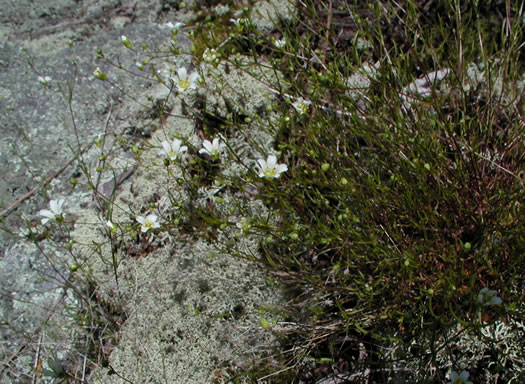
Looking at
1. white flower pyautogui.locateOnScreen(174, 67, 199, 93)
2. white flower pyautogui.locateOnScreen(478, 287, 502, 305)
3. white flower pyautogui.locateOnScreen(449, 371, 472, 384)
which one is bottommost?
white flower pyautogui.locateOnScreen(449, 371, 472, 384)

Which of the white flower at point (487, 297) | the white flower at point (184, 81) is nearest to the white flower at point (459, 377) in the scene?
the white flower at point (487, 297)

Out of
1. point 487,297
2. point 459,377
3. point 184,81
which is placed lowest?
point 459,377

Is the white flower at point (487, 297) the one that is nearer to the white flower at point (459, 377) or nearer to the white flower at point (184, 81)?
the white flower at point (459, 377)

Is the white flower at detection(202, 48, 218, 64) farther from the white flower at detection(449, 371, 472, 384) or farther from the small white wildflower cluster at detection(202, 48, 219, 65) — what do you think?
the white flower at detection(449, 371, 472, 384)

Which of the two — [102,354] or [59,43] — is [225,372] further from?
[59,43]

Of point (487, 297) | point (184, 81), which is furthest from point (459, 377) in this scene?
point (184, 81)

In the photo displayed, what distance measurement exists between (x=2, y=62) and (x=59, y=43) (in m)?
0.41

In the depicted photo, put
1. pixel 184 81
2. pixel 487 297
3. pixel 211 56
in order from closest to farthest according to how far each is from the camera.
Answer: pixel 487 297, pixel 184 81, pixel 211 56

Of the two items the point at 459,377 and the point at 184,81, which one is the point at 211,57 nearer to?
the point at 184,81

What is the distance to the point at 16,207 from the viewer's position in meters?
2.82

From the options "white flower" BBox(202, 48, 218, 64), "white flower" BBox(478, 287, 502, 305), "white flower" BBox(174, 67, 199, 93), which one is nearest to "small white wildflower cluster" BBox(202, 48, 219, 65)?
"white flower" BBox(202, 48, 218, 64)

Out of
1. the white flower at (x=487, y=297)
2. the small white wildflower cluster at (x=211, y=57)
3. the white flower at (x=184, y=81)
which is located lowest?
the white flower at (x=487, y=297)

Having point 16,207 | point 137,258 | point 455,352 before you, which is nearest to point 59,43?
point 16,207

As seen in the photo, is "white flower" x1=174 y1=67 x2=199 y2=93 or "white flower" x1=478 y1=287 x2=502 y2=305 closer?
"white flower" x1=478 y1=287 x2=502 y2=305
